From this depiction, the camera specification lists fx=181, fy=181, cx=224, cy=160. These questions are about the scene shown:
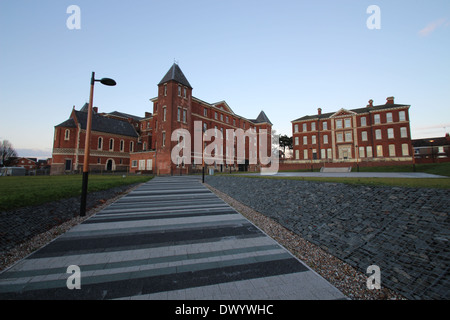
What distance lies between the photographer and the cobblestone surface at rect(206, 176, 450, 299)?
267 cm

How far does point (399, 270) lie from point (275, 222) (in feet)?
10.9

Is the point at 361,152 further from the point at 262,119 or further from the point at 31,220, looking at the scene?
the point at 31,220

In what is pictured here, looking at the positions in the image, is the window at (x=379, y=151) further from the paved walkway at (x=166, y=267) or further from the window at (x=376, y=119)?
the paved walkway at (x=166, y=267)

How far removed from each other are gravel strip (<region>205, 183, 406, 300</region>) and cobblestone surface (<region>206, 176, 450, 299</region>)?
0.52 feet

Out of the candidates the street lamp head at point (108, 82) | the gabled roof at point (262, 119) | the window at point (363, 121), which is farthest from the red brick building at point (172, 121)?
the window at point (363, 121)

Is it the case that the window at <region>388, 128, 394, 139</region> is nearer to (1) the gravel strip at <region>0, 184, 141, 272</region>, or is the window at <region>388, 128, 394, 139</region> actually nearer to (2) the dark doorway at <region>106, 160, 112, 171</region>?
(1) the gravel strip at <region>0, 184, 141, 272</region>

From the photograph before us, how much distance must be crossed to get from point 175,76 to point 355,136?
39.3 m

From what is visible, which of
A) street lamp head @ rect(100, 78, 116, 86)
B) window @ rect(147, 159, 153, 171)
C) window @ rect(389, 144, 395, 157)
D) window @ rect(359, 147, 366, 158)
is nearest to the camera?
street lamp head @ rect(100, 78, 116, 86)

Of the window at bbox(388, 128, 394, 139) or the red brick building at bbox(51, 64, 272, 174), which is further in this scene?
the window at bbox(388, 128, 394, 139)

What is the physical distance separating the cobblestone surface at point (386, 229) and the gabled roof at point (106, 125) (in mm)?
46363

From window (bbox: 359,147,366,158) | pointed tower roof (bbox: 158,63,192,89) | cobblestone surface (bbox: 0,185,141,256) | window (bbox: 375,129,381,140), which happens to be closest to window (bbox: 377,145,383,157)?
window (bbox: 375,129,381,140)
